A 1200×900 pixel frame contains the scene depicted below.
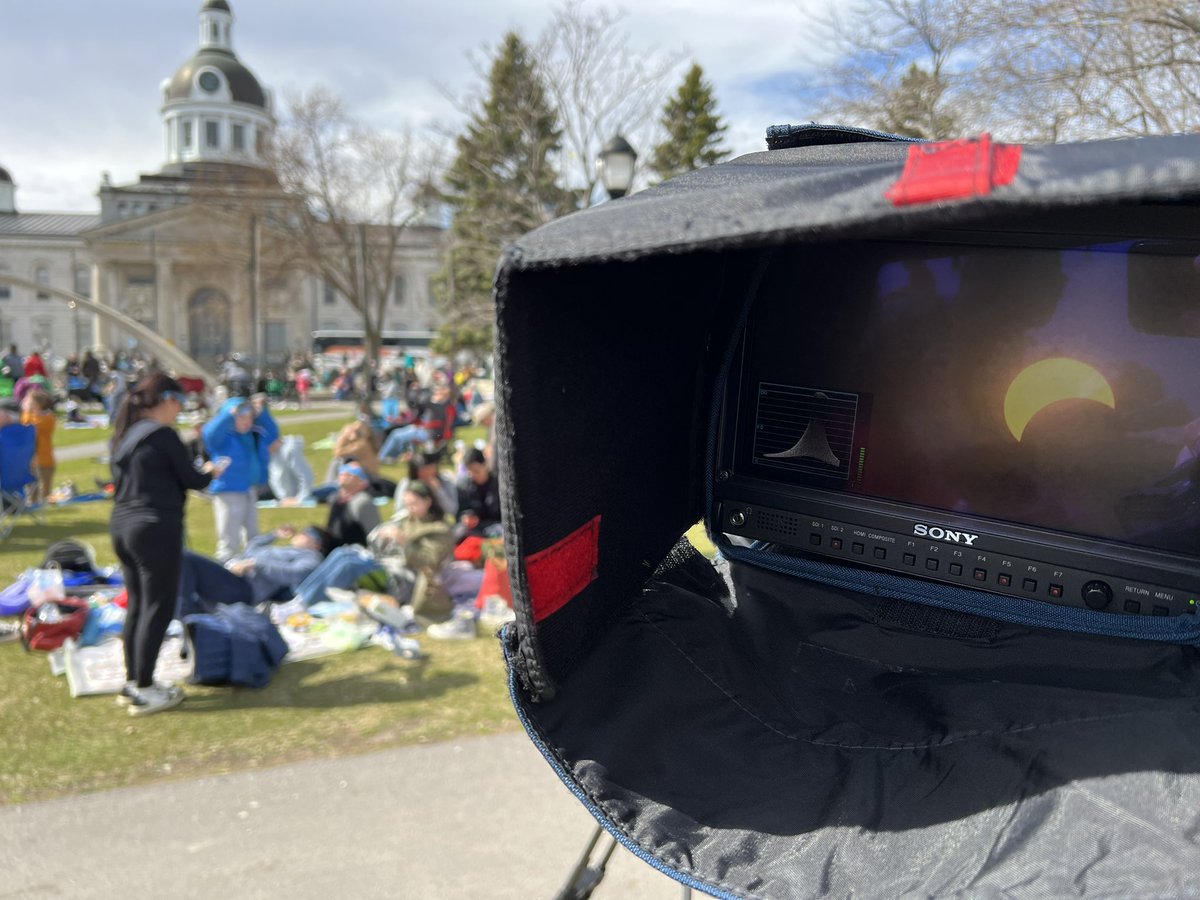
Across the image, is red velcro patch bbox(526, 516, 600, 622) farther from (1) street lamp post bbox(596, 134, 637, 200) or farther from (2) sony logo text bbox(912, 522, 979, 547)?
(1) street lamp post bbox(596, 134, 637, 200)

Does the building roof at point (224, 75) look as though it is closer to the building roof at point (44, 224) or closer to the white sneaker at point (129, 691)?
the building roof at point (44, 224)

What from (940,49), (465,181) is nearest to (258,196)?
(465,181)

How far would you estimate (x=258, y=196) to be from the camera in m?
33.6

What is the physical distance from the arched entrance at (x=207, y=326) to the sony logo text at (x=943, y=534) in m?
70.5

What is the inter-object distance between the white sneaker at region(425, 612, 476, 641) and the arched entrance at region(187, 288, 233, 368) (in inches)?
2572

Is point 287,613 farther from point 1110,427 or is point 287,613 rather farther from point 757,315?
point 1110,427

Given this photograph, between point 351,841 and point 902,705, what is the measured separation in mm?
3150

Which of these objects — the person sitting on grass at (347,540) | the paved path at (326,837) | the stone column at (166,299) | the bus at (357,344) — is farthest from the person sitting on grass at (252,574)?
the stone column at (166,299)

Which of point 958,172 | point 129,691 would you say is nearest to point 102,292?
point 129,691

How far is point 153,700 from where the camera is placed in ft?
16.7

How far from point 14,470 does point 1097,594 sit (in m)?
11.1

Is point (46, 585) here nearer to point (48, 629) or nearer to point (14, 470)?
point (48, 629)

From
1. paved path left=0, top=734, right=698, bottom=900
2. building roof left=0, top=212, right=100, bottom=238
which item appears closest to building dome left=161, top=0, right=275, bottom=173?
building roof left=0, top=212, right=100, bottom=238

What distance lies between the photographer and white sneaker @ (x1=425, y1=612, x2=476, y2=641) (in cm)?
641
